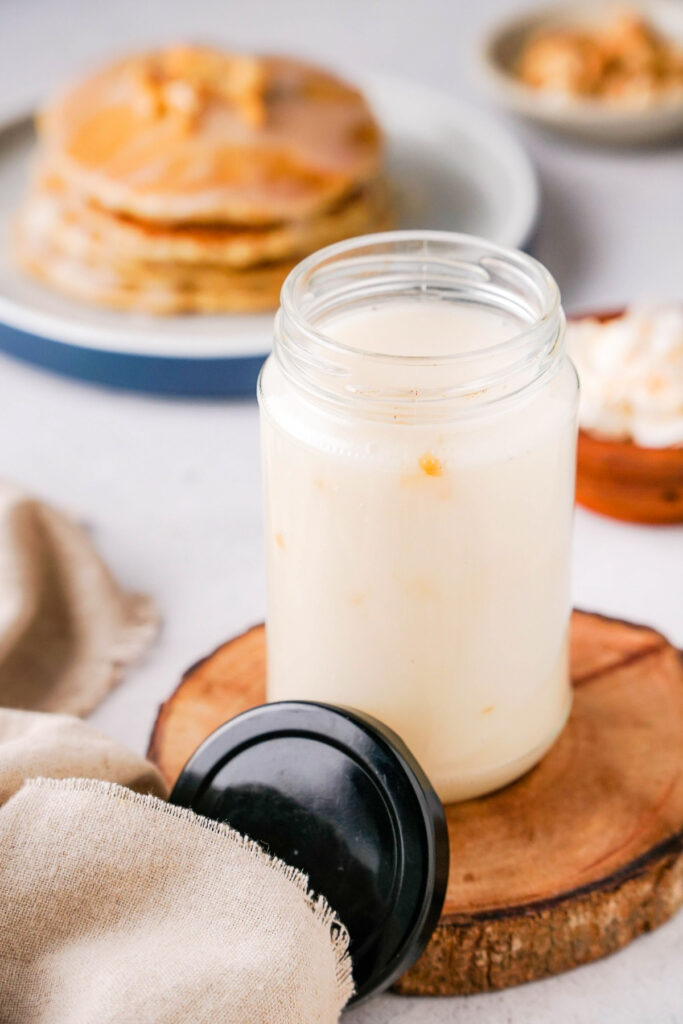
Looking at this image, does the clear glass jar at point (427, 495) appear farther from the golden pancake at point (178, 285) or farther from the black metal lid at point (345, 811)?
the golden pancake at point (178, 285)

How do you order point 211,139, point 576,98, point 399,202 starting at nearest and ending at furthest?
point 211,139 → point 399,202 → point 576,98

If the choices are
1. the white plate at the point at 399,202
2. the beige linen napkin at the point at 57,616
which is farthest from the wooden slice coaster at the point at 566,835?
the white plate at the point at 399,202

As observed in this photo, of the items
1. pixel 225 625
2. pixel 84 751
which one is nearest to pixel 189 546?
pixel 225 625

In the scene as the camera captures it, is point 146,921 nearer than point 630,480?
Yes

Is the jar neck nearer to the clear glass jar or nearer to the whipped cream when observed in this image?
the clear glass jar

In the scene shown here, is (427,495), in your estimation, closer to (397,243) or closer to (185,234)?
→ (397,243)

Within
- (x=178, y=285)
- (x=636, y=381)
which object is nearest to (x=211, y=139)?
(x=178, y=285)

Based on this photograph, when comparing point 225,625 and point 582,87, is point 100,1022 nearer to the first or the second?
point 225,625
